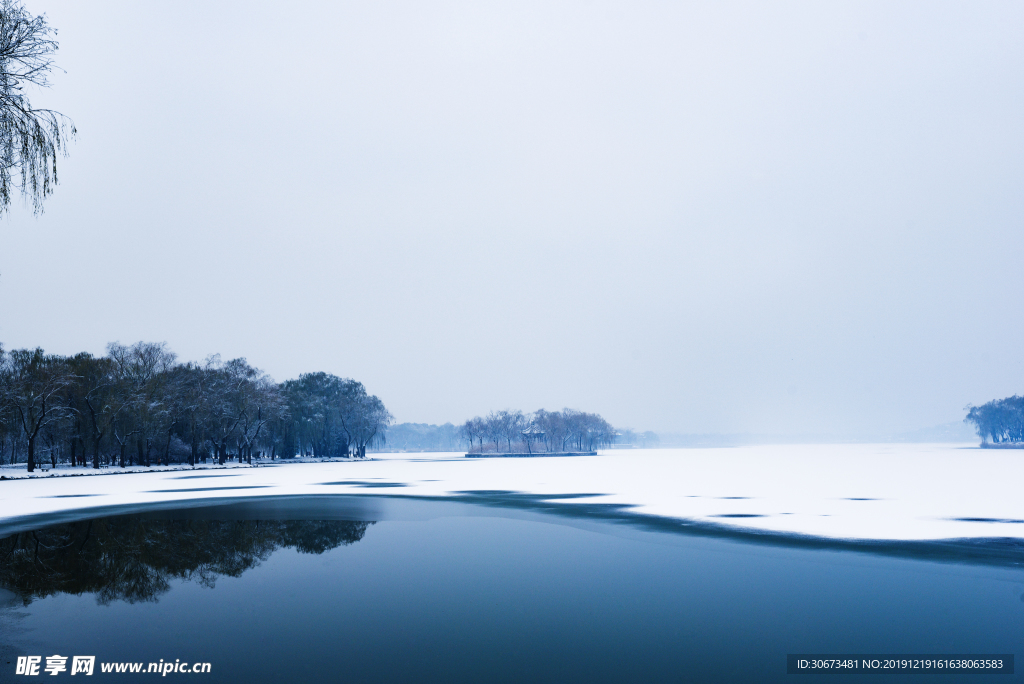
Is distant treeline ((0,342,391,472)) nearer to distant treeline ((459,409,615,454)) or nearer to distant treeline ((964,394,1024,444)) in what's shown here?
distant treeline ((459,409,615,454))

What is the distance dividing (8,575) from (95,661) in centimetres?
612

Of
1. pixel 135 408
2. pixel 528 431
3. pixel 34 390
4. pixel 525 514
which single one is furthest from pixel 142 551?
pixel 528 431

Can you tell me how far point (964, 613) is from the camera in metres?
8.24

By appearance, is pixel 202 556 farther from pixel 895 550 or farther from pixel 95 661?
pixel 895 550

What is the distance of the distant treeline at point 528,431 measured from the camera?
128875 millimetres

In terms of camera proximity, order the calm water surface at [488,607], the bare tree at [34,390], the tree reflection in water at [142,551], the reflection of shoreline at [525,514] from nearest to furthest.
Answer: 1. the calm water surface at [488,607]
2. the tree reflection in water at [142,551]
3. the reflection of shoreline at [525,514]
4. the bare tree at [34,390]

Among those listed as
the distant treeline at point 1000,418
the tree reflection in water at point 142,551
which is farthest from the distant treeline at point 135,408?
the distant treeline at point 1000,418

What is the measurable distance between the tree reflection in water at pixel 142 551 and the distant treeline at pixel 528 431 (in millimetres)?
110070

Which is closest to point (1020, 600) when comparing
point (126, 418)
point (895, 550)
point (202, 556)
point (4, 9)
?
point (895, 550)

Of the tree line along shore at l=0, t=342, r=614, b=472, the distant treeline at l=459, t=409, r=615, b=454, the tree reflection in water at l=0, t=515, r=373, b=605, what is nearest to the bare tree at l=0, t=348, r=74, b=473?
the tree line along shore at l=0, t=342, r=614, b=472

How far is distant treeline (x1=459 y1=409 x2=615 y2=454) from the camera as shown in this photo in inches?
5074

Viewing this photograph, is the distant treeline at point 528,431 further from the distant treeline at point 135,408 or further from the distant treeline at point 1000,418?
the distant treeline at point 1000,418

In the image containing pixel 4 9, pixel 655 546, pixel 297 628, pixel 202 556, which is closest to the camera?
pixel 297 628

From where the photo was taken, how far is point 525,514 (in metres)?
19.9
